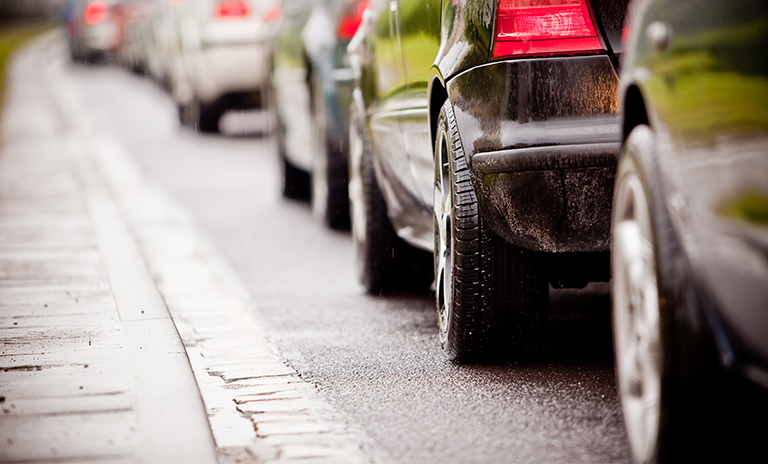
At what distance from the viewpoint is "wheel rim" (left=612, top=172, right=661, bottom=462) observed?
288cm

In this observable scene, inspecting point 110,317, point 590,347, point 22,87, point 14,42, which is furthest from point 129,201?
point 14,42

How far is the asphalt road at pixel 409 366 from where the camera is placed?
3.67m

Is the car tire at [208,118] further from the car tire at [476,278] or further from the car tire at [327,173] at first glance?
the car tire at [476,278]

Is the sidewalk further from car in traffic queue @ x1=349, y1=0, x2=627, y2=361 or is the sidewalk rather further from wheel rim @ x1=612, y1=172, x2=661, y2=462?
wheel rim @ x1=612, y1=172, x2=661, y2=462

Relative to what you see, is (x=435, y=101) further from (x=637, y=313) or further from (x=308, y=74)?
(x=308, y=74)

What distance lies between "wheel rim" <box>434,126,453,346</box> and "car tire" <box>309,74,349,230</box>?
3042 mm

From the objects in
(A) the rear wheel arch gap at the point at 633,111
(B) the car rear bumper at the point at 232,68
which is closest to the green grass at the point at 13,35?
(B) the car rear bumper at the point at 232,68

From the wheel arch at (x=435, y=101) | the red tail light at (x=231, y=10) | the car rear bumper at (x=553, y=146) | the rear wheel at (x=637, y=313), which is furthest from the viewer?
the red tail light at (x=231, y=10)

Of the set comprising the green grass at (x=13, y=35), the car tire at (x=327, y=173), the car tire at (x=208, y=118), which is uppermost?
the car tire at (x=327, y=173)

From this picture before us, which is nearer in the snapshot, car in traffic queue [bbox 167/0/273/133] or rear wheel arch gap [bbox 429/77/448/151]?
rear wheel arch gap [bbox 429/77/448/151]

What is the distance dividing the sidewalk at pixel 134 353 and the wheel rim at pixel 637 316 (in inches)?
30.5

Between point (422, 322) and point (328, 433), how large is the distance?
1734mm

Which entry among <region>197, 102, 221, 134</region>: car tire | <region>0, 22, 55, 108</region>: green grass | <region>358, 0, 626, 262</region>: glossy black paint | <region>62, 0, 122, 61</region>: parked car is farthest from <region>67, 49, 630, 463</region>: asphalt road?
<region>62, 0, 122, 61</region>: parked car

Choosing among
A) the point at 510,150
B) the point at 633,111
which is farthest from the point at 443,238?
the point at 633,111
